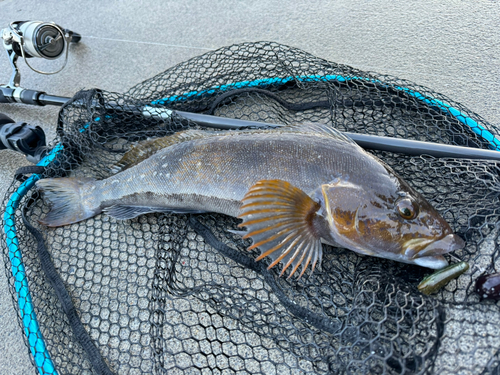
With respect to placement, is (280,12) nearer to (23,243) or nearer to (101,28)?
(101,28)

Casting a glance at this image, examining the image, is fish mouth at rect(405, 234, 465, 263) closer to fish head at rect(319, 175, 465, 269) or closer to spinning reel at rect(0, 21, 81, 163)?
fish head at rect(319, 175, 465, 269)

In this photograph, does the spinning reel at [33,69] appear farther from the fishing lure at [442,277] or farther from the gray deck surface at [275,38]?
the fishing lure at [442,277]

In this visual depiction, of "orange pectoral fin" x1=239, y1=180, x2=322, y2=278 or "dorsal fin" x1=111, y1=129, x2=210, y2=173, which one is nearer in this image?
"orange pectoral fin" x1=239, y1=180, x2=322, y2=278

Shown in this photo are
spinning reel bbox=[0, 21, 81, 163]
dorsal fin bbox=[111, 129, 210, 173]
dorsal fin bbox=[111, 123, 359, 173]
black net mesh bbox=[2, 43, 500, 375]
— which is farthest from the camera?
spinning reel bbox=[0, 21, 81, 163]

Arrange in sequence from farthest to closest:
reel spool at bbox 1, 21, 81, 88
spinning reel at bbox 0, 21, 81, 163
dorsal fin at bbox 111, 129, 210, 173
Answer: reel spool at bbox 1, 21, 81, 88, spinning reel at bbox 0, 21, 81, 163, dorsal fin at bbox 111, 129, 210, 173

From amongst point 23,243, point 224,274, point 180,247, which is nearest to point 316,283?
point 224,274

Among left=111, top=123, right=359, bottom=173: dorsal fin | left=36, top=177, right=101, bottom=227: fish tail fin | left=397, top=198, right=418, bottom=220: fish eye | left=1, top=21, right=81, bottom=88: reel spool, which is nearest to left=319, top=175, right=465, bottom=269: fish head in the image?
left=397, top=198, right=418, bottom=220: fish eye

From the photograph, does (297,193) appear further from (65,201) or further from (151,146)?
(65,201)
